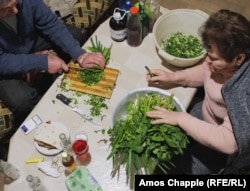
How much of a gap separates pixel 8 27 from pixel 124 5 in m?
0.63

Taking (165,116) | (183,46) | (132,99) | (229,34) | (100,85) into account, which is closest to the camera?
(229,34)

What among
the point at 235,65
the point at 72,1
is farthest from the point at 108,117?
the point at 72,1

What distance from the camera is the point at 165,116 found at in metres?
1.41

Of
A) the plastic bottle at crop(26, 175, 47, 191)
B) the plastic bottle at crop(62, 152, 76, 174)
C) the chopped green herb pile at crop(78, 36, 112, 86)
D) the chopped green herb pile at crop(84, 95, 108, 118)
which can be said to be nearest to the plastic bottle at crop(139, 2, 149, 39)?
the chopped green herb pile at crop(78, 36, 112, 86)

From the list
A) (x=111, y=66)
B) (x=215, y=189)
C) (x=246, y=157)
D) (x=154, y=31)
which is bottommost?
(x=215, y=189)

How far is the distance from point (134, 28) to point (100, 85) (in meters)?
0.35

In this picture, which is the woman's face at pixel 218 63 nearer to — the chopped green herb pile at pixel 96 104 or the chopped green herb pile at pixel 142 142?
the chopped green herb pile at pixel 142 142

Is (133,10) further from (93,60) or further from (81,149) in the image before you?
(81,149)

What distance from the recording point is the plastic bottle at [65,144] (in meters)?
1.44

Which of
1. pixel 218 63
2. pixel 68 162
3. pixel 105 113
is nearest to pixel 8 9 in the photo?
pixel 105 113

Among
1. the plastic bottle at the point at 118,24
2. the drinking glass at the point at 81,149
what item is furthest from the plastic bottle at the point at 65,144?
the plastic bottle at the point at 118,24

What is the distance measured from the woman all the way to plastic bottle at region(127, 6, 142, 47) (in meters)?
0.35

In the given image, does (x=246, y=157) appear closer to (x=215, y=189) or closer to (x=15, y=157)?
(x=215, y=189)

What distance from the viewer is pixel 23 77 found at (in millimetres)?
2002
